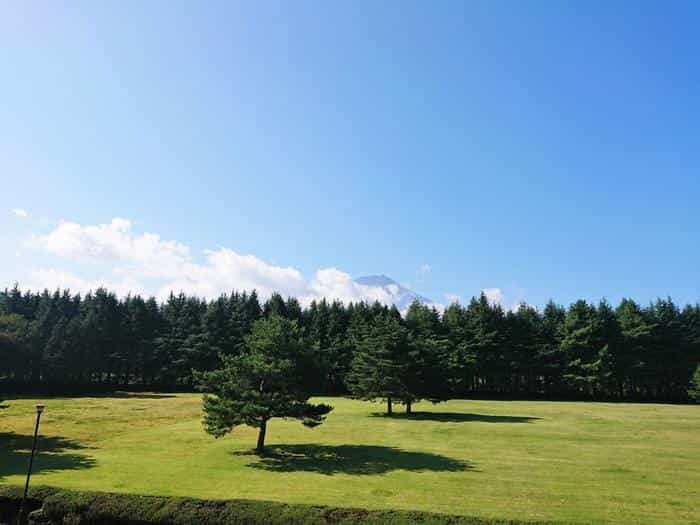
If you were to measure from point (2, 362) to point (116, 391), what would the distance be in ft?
58.6

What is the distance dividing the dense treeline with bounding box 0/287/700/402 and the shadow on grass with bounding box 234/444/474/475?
125 feet

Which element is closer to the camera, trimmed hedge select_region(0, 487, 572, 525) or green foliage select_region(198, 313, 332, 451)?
trimmed hedge select_region(0, 487, 572, 525)

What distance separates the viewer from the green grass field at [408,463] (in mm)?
19672

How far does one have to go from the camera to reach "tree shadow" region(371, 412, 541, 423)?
46.9 meters

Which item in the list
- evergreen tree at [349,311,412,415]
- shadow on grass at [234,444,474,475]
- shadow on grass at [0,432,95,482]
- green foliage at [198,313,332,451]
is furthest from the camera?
evergreen tree at [349,311,412,415]

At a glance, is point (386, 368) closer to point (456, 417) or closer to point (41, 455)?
point (456, 417)

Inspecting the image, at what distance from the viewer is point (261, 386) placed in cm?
3112

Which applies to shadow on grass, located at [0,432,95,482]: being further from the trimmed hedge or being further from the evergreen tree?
the evergreen tree

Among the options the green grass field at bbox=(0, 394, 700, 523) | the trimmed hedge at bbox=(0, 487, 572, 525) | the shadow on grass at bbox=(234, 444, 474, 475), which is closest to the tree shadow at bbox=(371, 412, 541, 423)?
the green grass field at bbox=(0, 394, 700, 523)

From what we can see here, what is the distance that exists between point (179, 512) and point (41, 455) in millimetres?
17891

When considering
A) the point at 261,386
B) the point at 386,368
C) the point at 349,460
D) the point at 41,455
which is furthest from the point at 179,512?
the point at 386,368

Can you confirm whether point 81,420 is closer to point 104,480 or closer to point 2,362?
point 104,480

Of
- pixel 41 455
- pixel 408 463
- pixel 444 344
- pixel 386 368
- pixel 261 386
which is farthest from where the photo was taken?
pixel 444 344

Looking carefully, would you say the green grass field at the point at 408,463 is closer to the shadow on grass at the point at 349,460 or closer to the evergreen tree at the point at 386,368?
the shadow on grass at the point at 349,460
